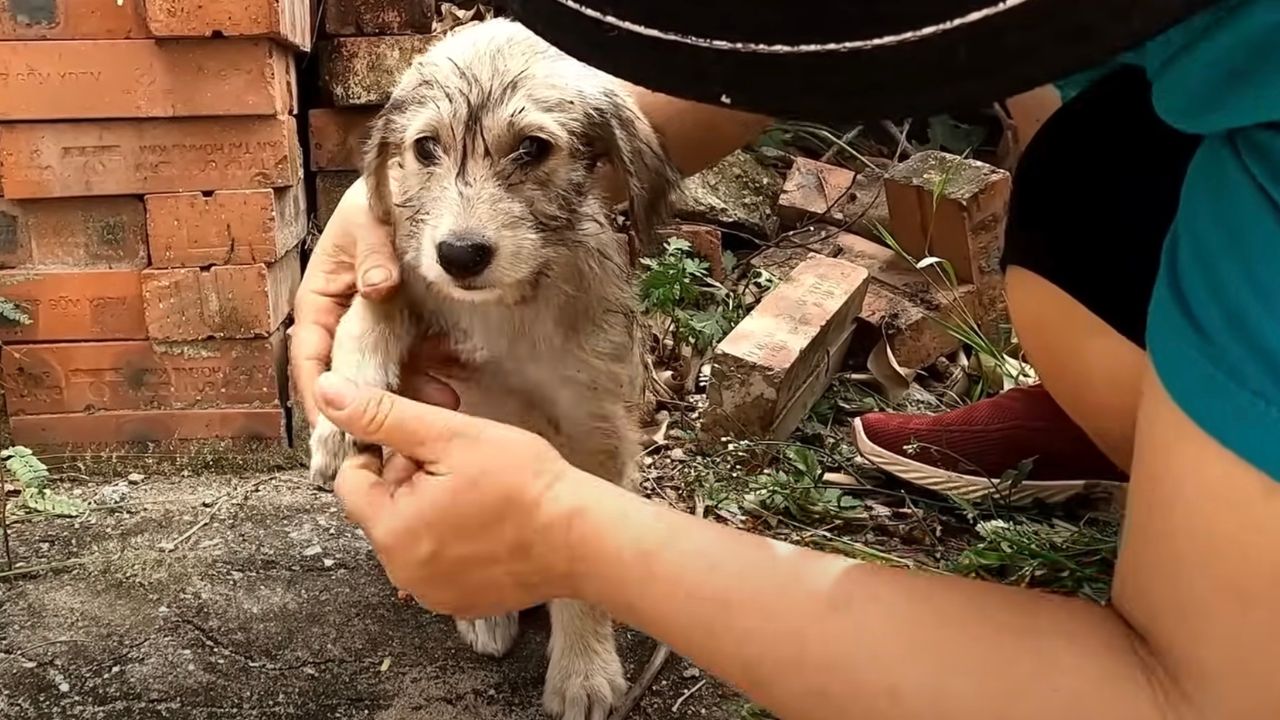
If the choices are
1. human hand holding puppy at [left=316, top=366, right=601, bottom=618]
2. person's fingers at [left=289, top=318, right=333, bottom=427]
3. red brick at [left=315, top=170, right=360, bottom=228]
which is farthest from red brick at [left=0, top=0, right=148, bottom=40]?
human hand holding puppy at [left=316, top=366, right=601, bottom=618]

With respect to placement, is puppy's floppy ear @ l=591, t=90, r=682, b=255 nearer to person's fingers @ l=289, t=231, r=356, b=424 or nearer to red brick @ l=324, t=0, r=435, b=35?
person's fingers @ l=289, t=231, r=356, b=424

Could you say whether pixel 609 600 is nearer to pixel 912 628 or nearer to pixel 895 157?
pixel 912 628

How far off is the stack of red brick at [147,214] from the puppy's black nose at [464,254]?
3.21 ft

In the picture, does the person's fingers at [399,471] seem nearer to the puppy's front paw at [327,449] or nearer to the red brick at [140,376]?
the puppy's front paw at [327,449]

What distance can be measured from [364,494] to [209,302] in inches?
53.2

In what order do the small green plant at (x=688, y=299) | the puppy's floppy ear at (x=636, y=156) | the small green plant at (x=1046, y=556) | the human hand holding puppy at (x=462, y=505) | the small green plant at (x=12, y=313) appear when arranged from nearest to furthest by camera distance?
1. the human hand holding puppy at (x=462, y=505)
2. the puppy's floppy ear at (x=636, y=156)
3. the small green plant at (x=1046, y=556)
4. the small green plant at (x=12, y=313)
5. the small green plant at (x=688, y=299)

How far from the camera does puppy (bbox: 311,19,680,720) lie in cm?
157

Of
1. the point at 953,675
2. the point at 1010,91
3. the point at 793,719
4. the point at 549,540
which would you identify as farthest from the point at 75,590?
the point at 1010,91

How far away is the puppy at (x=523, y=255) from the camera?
1572mm

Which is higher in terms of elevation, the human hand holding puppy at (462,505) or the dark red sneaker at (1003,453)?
the human hand holding puppy at (462,505)

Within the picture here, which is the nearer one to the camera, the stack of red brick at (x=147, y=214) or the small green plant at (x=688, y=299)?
the stack of red brick at (x=147, y=214)

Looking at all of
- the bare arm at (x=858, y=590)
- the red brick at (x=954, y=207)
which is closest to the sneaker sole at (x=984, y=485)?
the red brick at (x=954, y=207)

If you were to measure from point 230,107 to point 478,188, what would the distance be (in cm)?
94

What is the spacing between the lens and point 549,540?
1.04 m
